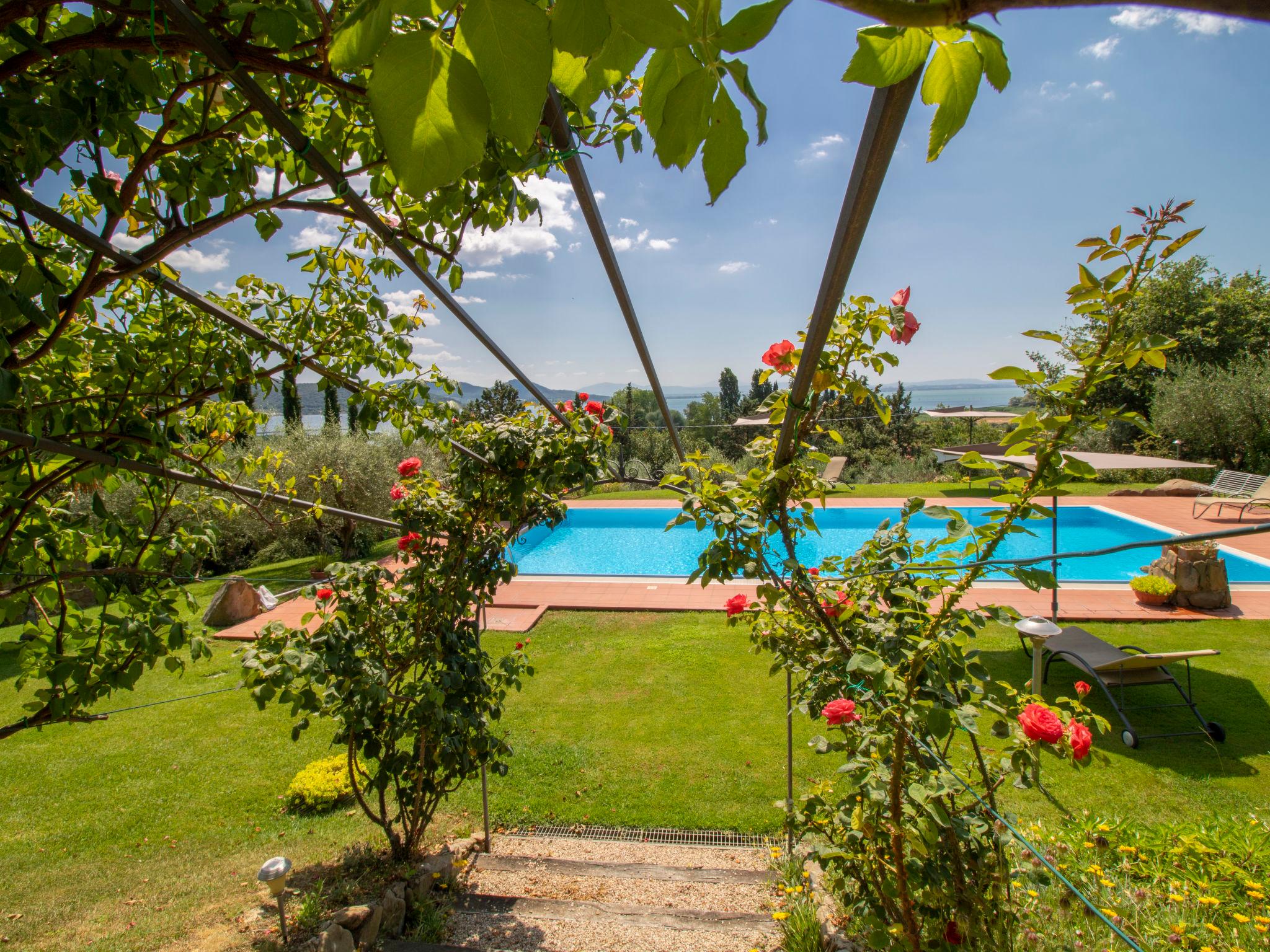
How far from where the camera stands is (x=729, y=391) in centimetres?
4138

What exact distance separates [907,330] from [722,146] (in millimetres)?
1721

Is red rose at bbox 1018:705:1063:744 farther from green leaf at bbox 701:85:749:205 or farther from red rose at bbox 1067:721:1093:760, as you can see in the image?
green leaf at bbox 701:85:749:205

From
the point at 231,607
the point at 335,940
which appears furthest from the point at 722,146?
the point at 231,607

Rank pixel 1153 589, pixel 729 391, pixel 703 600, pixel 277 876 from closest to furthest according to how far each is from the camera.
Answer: pixel 277 876 → pixel 1153 589 → pixel 703 600 → pixel 729 391

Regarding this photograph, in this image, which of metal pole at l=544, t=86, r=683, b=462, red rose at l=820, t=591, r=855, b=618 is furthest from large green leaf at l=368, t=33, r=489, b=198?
red rose at l=820, t=591, r=855, b=618

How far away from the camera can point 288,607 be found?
8.41 meters

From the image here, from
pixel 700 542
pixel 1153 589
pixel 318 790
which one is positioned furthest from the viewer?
pixel 700 542

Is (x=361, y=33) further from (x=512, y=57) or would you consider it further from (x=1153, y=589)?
(x=1153, y=589)

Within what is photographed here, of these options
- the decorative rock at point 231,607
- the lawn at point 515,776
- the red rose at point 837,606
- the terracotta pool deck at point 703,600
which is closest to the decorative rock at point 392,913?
the lawn at point 515,776

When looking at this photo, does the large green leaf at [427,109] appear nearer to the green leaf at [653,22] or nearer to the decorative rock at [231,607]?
the green leaf at [653,22]

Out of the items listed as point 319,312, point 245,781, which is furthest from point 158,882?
point 319,312

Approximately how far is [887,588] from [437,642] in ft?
7.41

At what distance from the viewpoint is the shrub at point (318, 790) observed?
438 cm

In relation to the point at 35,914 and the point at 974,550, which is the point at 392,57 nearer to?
the point at 974,550
